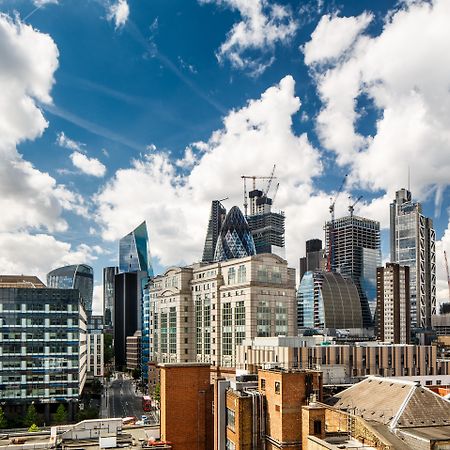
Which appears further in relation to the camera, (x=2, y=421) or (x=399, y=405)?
(x=2, y=421)

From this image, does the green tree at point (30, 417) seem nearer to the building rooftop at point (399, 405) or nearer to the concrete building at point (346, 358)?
the concrete building at point (346, 358)

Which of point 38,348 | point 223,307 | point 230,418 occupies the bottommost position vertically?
point 230,418

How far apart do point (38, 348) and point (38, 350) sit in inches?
20.5

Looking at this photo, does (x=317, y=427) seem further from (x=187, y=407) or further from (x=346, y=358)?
(x=346, y=358)

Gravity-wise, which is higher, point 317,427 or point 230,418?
point 317,427

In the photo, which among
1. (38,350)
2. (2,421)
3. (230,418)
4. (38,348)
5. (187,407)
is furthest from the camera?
(38,348)

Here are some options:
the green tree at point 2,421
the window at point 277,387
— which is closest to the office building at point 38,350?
the green tree at point 2,421

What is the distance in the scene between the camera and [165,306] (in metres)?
173

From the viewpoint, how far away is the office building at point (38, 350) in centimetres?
13962

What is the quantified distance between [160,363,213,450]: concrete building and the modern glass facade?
78.2 m

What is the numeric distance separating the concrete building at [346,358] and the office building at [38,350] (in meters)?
52.1

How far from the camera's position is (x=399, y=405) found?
57000 millimetres

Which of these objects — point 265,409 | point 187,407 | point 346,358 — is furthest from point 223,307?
point 265,409

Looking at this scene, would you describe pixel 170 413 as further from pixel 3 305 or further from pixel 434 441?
pixel 3 305
